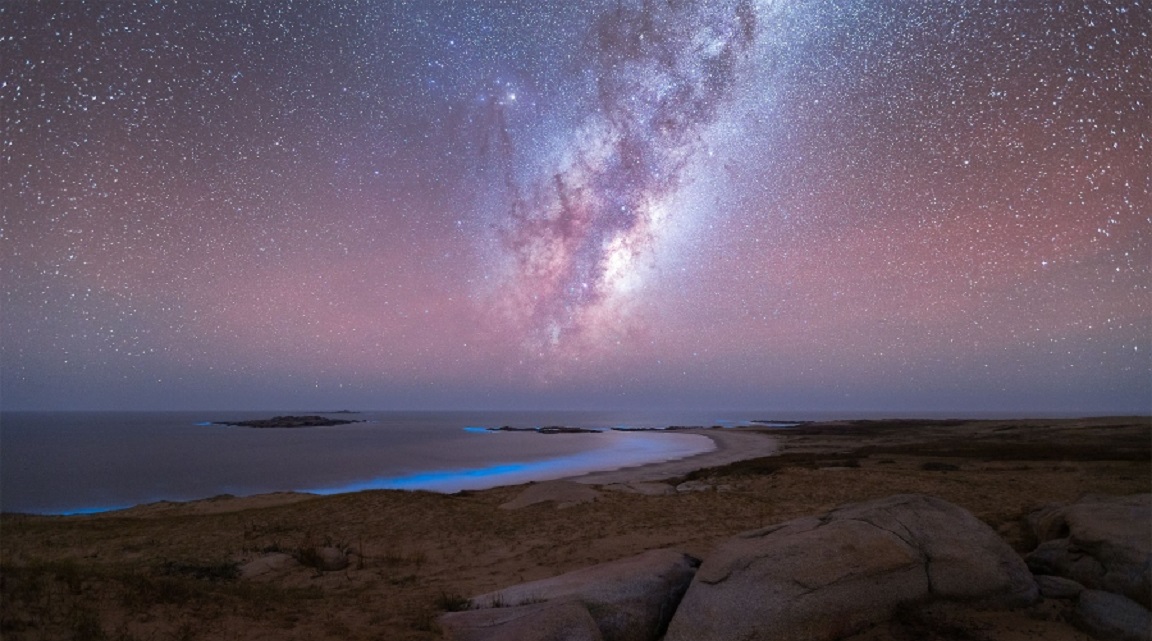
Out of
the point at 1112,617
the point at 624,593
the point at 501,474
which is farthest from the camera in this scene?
the point at 501,474

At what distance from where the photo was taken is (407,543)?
14.4m

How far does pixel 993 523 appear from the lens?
11.3m

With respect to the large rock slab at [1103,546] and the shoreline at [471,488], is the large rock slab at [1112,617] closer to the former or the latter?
the large rock slab at [1103,546]

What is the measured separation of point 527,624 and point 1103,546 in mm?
7915

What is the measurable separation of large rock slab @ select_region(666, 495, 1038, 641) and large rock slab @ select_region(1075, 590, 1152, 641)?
0.55 meters

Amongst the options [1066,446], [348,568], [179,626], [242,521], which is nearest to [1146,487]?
[1066,446]

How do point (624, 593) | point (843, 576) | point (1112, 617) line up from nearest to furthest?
point (1112, 617), point (843, 576), point (624, 593)

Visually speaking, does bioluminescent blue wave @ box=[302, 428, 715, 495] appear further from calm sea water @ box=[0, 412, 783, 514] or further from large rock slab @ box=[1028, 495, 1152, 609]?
large rock slab @ box=[1028, 495, 1152, 609]

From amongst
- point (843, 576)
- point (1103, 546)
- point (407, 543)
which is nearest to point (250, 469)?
point (407, 543)

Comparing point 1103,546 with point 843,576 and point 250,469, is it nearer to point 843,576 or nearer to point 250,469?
point 843,576

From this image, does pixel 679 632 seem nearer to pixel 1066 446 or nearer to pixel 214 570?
pixel 214 570

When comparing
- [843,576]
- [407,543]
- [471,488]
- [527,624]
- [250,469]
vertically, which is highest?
[843,576]

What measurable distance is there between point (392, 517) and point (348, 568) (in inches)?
256

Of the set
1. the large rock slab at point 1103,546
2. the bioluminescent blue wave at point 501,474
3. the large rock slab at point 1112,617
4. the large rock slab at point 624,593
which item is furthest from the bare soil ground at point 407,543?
the bioluminescent blue wave at point 501,474
